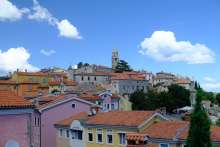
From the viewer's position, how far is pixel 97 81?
420 ft

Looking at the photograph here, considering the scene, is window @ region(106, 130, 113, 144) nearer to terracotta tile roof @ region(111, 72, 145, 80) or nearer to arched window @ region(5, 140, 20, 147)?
arched window @ region(5, 140, 20, 147)

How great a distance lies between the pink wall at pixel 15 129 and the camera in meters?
11.2

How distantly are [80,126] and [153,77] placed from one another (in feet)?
417

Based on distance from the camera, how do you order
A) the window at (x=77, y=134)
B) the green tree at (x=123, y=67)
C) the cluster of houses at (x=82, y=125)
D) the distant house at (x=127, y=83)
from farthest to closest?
the green tree at (x=123, y=67)
the distant house at (x=127, y=83)
the window at (x=77, y=134)
the cluster of houses at (x=82, y=125)

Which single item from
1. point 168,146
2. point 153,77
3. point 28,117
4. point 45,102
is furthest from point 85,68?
point 28,117

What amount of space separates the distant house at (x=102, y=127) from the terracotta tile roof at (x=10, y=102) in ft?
66.9

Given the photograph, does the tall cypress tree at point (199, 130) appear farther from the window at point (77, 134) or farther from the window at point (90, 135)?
the window at point (77, 134)

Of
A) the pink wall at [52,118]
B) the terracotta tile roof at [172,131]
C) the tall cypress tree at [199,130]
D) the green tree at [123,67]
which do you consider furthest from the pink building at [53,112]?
the green tree at [123,67]

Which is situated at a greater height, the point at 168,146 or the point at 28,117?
the point at 28,117

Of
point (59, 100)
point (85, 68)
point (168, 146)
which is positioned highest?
point (85, 68)

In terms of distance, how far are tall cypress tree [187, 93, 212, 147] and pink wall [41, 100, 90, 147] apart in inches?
958

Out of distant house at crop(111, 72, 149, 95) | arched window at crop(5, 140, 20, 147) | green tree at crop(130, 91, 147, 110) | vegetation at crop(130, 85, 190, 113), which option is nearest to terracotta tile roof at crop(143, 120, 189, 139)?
arched window at crop(5, 140, 20, 147)

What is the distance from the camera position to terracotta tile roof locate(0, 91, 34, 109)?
11241 millimetres

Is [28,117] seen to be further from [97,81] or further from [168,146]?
[97,81]
